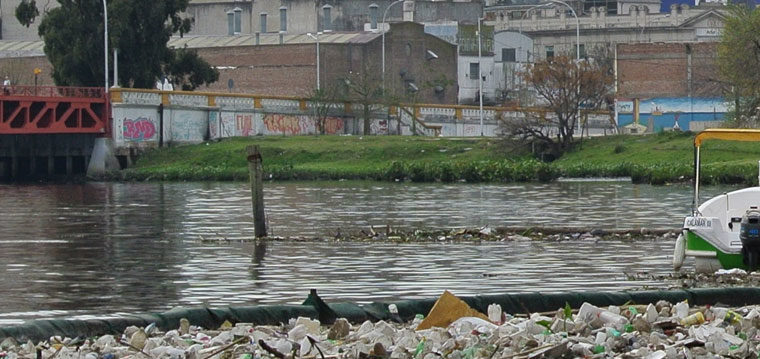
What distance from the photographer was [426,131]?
4306 inches

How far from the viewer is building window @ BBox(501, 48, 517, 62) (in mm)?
137000

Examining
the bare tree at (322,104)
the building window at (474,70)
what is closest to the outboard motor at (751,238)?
the bare tree at (322,104)

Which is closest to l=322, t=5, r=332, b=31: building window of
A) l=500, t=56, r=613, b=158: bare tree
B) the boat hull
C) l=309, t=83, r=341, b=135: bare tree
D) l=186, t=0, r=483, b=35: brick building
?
l=186, t=0, r=483, b=35: brick building

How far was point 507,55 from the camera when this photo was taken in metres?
138

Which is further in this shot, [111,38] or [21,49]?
[21,49]

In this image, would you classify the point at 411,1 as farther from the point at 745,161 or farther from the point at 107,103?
the point at 745,161

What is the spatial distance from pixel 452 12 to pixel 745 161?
232 ft

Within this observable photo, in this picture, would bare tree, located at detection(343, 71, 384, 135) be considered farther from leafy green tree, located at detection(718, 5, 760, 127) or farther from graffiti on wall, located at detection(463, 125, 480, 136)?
leafy green tree, located at detection(718, 5, 760, 127)

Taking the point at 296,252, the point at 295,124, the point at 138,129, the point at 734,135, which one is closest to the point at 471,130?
the point at 295,124

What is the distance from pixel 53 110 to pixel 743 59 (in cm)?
3365

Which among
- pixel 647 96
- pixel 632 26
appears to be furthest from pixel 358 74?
pixel 632 26

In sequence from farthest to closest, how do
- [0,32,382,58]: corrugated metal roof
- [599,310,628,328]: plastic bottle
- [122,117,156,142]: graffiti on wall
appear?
[0,32,382,58]: corrugated metal roof → [122,117,156,142]: graffiti on wall → [599,310,628,328]: plastic bottle

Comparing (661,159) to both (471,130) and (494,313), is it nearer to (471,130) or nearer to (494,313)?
(471,130)

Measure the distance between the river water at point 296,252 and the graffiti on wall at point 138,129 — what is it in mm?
29579
